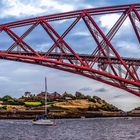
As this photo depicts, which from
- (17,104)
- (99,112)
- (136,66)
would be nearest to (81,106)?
(99,112)

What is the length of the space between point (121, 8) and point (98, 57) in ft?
21.8

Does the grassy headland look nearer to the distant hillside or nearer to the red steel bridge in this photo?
the distant hillside

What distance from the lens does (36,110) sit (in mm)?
171750

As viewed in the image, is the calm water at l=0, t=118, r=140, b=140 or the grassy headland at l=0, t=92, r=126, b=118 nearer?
the calm water at l=0, t=118, r=140, b=140

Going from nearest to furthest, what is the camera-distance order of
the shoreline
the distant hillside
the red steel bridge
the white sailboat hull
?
the red steel bridge, the white sailboat hull, the shoreline, the distant hillside

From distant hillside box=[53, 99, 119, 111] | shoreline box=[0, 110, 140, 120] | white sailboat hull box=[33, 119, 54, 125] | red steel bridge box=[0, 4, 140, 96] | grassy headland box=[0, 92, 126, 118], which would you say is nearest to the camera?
red steel bridge box=[0, 4, 140, 96]

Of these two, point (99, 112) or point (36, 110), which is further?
point (99, 112)

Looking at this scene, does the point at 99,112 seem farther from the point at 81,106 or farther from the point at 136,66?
the point at 136,66

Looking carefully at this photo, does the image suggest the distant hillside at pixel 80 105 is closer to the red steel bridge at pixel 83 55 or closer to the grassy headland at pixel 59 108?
the grassy headland at pixel 59 108

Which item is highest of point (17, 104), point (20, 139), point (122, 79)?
point (17, 104)

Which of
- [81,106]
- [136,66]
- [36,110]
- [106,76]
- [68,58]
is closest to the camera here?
[106,76]

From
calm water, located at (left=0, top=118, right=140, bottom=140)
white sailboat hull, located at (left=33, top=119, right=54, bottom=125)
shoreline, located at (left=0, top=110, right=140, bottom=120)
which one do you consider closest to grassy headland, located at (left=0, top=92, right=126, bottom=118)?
shoreline, located at (left=0, top=110, right=140, bottom=120)

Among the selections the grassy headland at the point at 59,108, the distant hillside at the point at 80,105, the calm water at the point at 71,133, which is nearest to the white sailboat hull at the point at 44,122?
the calm water at the point at 71,133

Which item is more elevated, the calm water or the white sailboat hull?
the white sailboat hull
